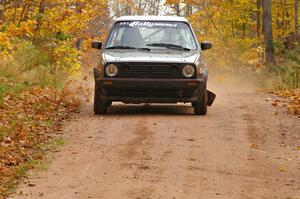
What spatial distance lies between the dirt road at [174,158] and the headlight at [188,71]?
0.72m

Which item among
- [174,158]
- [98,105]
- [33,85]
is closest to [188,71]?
[98,105]

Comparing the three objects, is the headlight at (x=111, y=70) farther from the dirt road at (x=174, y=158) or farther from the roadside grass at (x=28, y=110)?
the roadside grass at (x=28, y=110)

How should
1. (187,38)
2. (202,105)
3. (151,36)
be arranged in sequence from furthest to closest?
(187,38) < (151,36) < (202,105)

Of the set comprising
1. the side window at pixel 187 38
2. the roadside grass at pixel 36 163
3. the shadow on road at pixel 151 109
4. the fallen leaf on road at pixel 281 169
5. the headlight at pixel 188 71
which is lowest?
the shadow on road at pixel 151 109

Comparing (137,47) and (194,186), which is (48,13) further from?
(194,186)

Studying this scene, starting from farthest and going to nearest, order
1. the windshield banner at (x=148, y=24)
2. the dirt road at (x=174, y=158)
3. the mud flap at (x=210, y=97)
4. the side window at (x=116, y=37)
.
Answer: the mud flap at (x=210, y=97) → the windshield banner at (x=148, y=24) → the side window at (x=116, y=37) → the dirt road at (x=174, y=158)

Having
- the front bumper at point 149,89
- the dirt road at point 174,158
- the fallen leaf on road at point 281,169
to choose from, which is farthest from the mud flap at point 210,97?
the fallen leaf on road at point 281,169

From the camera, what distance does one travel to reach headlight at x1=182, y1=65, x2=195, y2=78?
42.5ft

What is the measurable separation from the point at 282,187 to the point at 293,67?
13.4 metres

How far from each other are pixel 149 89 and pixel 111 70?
721mm

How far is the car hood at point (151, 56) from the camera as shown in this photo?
12961mm

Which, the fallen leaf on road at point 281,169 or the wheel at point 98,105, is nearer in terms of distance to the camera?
the fallen leaf on road at point 281,169

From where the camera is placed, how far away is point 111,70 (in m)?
13.0

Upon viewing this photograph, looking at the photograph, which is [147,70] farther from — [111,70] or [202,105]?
[202,105]
